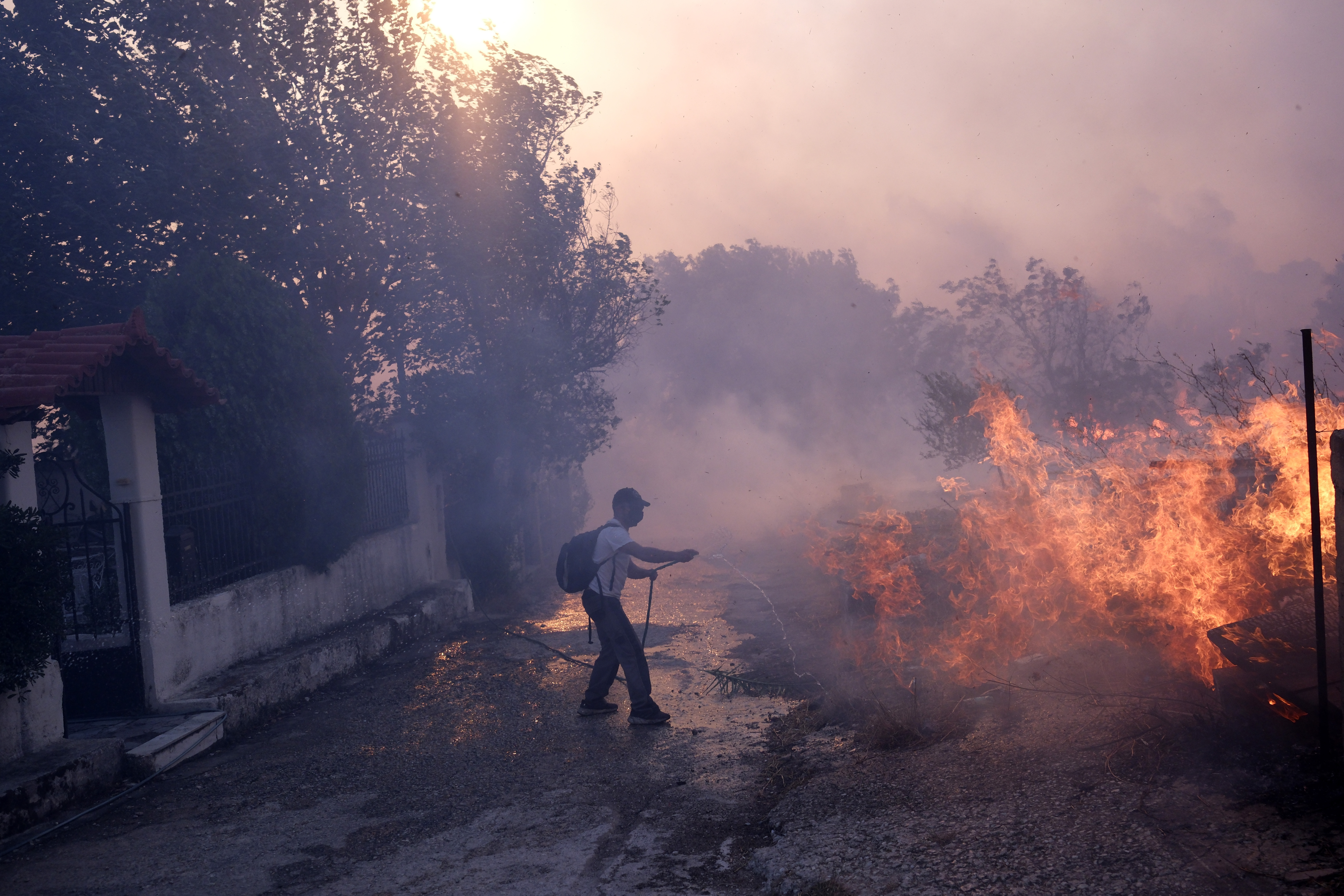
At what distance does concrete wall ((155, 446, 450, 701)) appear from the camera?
779cm

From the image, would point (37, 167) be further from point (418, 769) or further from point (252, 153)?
point (418, 769)

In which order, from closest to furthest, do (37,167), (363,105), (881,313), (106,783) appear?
(106,783), (37,167), (363,105), (881,313)

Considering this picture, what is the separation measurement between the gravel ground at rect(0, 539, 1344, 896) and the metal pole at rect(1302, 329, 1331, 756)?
0.73 feet

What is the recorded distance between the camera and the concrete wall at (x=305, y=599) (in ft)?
25.6

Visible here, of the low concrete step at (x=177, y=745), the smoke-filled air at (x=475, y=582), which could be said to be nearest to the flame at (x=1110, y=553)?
the smoke-filled air at (x=475, y=582)

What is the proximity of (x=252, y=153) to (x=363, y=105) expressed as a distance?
1942mm

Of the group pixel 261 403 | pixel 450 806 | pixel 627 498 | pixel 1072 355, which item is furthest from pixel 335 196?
pixel 1072 355

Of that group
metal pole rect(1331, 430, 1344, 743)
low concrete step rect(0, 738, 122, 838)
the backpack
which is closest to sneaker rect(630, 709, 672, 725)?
the backpack

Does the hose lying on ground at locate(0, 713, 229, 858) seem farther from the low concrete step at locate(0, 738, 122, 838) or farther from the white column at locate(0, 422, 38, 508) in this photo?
the white column at locate(0, 422, 38, 508)

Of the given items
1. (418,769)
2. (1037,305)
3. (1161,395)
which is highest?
(1037,305)

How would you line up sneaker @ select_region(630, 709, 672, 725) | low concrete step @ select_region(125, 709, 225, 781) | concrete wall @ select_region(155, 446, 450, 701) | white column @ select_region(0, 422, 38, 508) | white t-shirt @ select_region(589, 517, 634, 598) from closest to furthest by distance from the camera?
white column @ select_region(0, 422, 38, 508), low concrete step @ select_region(125, 709, 225, 781), sneaker @ select_region(630, 709, 672, 725), white t-shirt @ select_region(589, 517, 634, 598), concrete wall @ select_region(155, 446, 450, 701)

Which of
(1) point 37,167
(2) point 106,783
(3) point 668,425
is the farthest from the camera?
(3) point 668,425

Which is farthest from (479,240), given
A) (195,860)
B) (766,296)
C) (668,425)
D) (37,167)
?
(766,296)

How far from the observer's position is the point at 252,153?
12.6 m
